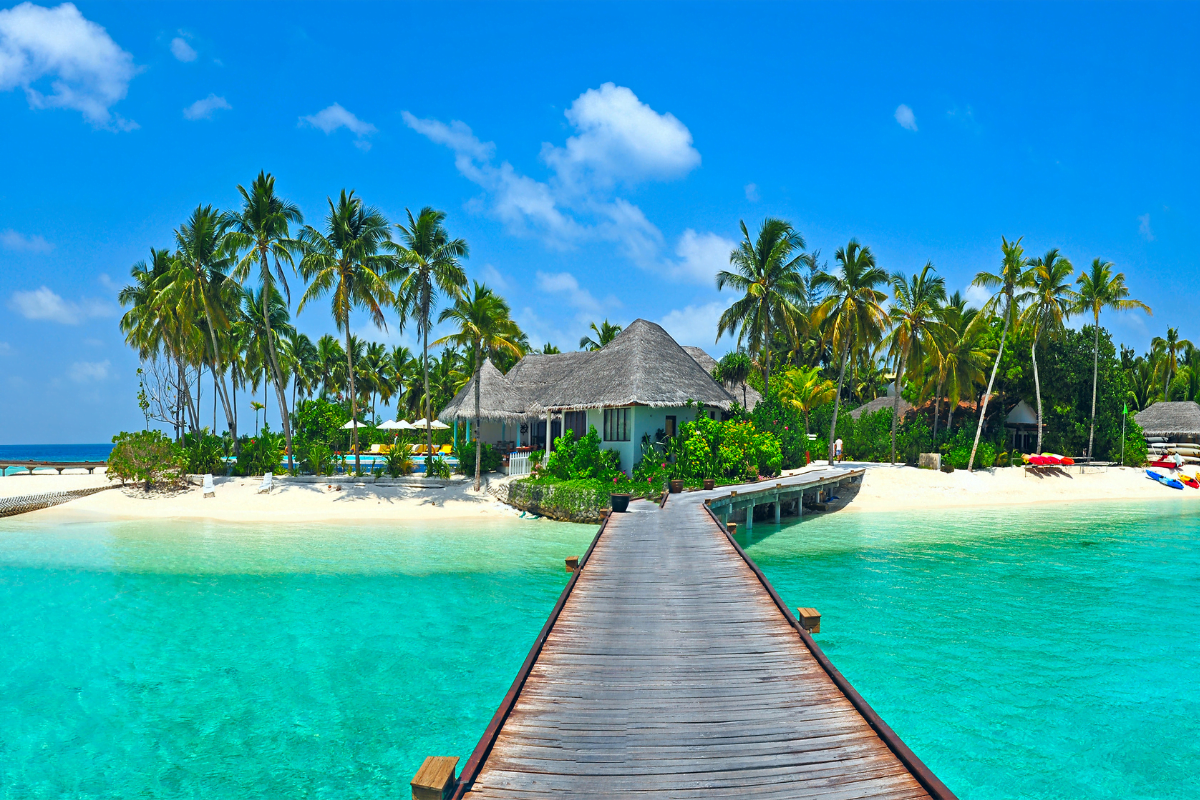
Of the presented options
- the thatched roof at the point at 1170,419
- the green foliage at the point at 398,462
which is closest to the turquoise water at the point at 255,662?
the green foliage at the point at 398,462

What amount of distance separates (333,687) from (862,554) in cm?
1386

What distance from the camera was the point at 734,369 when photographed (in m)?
36.7

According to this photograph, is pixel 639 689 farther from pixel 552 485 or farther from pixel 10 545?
pixel 10 545

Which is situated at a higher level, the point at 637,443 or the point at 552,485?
the point at 637,443

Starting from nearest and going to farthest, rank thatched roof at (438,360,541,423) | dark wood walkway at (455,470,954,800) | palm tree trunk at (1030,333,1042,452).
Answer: dark wood walkway at (455,470,954,800) < thatched roof at (438,360,541,423) < palm tree trunk at (1030,333,1042,452)

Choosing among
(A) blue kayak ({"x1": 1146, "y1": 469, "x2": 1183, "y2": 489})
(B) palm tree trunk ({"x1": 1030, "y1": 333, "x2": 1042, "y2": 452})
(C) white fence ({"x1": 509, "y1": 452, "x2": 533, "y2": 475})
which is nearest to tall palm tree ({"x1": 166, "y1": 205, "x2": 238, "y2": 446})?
(C) white fence ({"x1": 509, "y1": 452, "x2": 533, "y2": 475})

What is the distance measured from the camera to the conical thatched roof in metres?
24.5

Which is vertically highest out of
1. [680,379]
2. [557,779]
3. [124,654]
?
[680,379]

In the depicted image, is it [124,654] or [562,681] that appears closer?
[562,681]

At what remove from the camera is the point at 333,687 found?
932 centimetres

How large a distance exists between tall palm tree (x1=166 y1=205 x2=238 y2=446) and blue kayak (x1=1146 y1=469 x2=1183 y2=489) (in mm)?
46867

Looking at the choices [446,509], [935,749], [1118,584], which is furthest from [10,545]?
[1118,584]

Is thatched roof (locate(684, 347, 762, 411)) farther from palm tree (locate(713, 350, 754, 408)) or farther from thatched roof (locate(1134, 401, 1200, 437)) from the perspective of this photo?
thatched roof (locate(1134, 401, 1200, 437))

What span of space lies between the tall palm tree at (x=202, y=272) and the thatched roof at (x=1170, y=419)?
5589 centimetres
